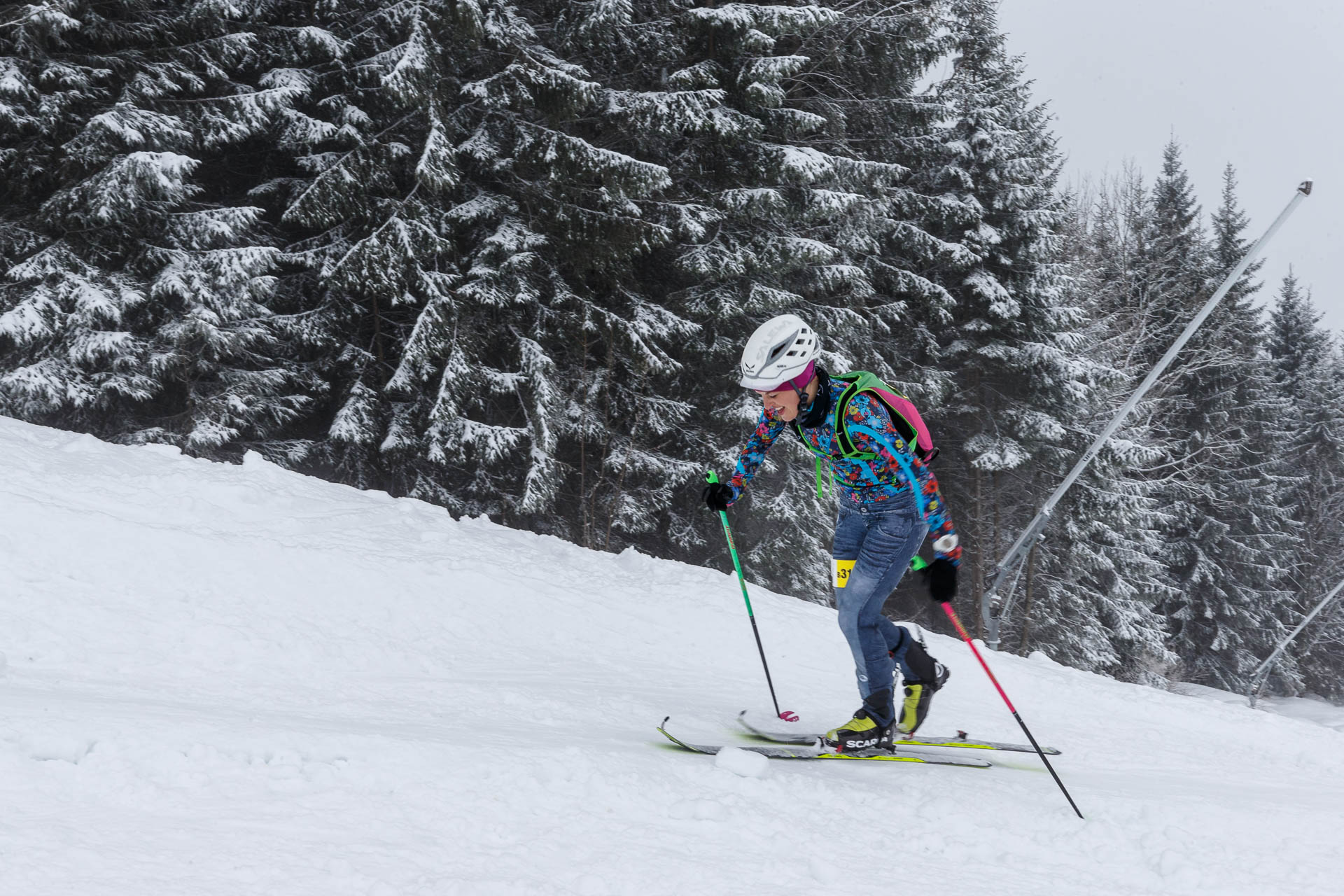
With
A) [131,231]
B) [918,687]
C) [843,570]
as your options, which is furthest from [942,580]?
[131,231]

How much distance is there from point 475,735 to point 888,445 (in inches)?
93.2

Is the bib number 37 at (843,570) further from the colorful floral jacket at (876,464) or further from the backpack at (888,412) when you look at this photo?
the backpack at (888,412)

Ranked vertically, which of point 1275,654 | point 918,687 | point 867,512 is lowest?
point 918,687

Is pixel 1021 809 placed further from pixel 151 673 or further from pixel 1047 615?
pixel 1047 615

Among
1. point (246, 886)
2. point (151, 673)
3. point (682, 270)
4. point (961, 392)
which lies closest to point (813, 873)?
point (246, 886)

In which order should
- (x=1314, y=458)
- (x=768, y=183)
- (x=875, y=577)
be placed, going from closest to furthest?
(x=875, y=577) < (x=768, y=183) < (x=1314, y=458)

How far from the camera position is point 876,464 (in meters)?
4.32

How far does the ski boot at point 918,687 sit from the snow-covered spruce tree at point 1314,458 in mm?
35937

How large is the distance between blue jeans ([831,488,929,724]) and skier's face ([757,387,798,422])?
2.10 ft

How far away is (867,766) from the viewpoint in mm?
A: 4348

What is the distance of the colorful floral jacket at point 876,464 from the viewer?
13.5 ft

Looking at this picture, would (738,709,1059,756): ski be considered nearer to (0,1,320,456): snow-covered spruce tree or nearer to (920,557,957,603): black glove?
(920,557,957,603): black glove

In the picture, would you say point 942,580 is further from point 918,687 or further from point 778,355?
point 778,355

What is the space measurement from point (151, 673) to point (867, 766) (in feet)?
12.2
